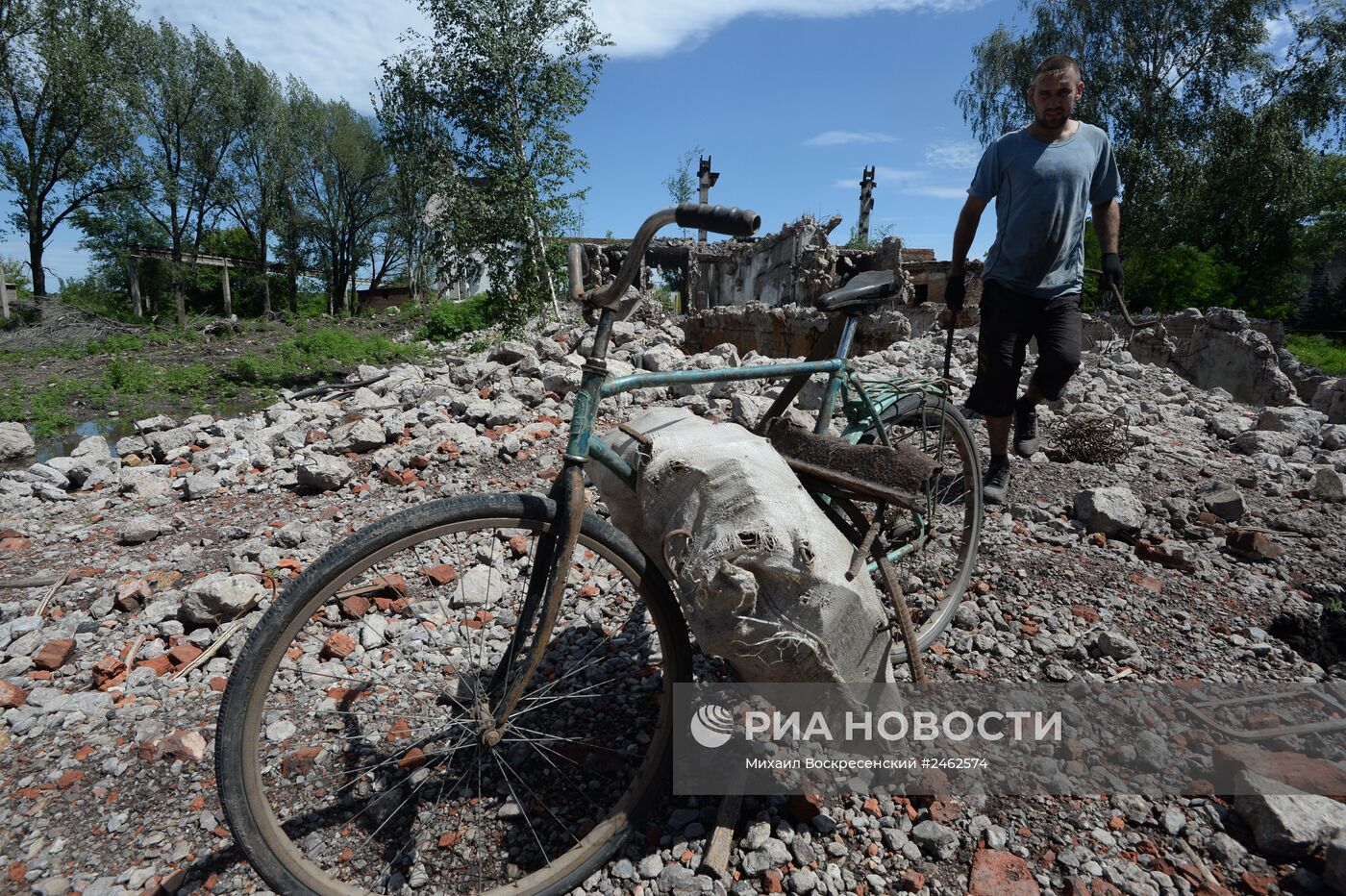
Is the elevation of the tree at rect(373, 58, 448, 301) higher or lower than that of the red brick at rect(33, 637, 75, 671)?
higher

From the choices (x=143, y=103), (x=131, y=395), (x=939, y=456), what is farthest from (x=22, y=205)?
(x=939, y=456)

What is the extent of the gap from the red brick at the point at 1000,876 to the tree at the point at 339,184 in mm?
32410

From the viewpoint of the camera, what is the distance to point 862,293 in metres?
2.29

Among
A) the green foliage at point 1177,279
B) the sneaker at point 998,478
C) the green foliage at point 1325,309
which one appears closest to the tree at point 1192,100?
the green foliage at point 1177,279

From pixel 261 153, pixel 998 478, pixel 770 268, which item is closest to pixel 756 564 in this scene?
pixel 998 478

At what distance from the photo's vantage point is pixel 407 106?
44.3ft

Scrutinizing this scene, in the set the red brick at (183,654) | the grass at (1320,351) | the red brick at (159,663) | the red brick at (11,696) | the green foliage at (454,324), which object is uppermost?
the green foliage at (454,324)

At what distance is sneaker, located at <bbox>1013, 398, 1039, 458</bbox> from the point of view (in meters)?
3.63

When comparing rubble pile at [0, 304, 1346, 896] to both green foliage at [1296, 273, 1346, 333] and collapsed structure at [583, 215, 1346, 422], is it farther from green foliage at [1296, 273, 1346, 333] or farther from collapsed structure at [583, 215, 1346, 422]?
green foliage at [1296, 273, 1346, 333]

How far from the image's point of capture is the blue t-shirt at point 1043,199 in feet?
10.2

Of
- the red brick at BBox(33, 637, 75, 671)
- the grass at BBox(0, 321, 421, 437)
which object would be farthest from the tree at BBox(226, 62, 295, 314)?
the red brick at BBox(33, 637, 75, 671)

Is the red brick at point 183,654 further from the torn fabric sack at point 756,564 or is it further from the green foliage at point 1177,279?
the green foliage at point 1177,279

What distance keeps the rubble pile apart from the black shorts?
0.69 m

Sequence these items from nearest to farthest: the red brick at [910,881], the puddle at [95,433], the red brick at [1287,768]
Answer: the red brick at [910,881] → the red brick at [1287,768] → the puddle at [95,433]
